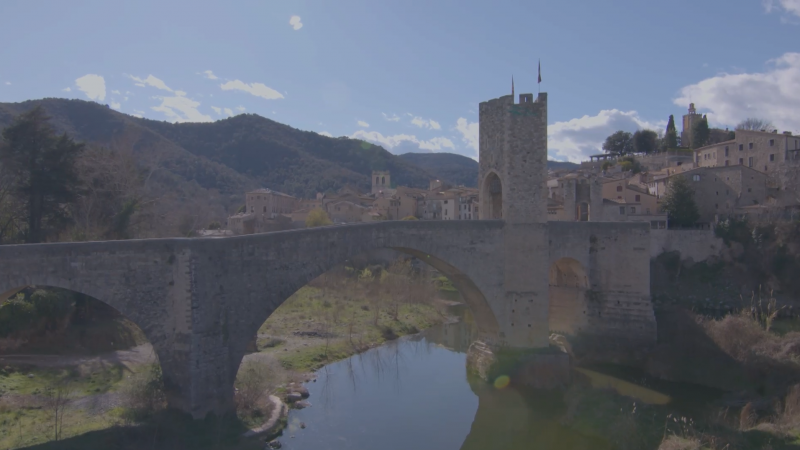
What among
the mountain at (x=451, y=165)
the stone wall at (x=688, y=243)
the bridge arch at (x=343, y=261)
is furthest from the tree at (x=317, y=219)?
the mountain at (x=451, y=165)

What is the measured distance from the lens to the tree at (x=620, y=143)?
56750mm

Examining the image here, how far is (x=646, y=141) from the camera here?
173 feet

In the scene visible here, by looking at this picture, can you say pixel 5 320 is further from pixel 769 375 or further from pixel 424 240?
pixel 769 375

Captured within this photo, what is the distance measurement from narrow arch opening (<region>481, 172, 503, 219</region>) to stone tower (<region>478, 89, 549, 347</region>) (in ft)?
2.93

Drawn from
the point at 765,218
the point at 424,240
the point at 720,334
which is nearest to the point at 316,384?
the point at 424,240

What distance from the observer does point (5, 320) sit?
1471cm

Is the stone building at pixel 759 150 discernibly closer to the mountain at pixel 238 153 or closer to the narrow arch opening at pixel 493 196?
the narrow arch opening at pixel 493 196

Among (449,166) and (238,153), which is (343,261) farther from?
(449,166)

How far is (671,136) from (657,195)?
18036 mm

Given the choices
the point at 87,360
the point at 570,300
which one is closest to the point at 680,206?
the point at 570,300

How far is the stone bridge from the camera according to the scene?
10.5m

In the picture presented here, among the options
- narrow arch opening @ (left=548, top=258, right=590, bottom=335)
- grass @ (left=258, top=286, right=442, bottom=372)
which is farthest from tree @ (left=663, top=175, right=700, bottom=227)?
grass @ (left=258, top=286, right=442, bottom=372)

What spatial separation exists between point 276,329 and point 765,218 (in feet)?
73.5

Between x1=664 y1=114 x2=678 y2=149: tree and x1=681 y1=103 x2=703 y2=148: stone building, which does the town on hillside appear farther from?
x1=681 y1=103 x2=703 y2=148: stone building
